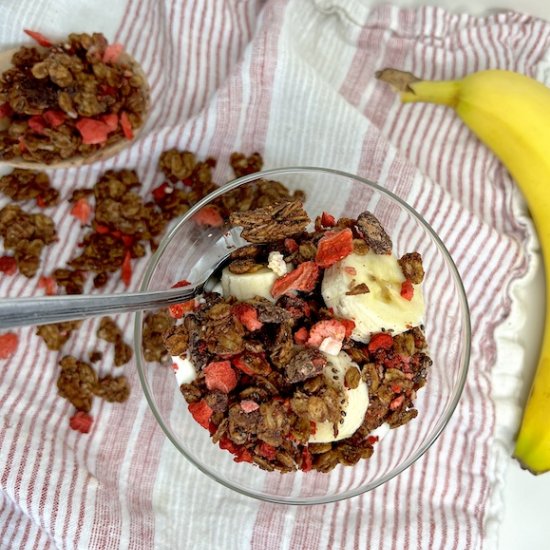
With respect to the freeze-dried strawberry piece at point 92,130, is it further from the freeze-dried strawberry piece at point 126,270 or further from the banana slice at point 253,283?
the banana slice at point 253,283

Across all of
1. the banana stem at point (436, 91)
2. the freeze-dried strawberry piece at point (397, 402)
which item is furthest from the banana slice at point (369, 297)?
the banana stem at point (436, 91)

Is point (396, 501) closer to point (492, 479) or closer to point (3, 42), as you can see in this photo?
point (492, 479)

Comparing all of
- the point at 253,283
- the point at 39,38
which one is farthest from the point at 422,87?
the point at 39,38

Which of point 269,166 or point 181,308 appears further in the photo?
point 269,166

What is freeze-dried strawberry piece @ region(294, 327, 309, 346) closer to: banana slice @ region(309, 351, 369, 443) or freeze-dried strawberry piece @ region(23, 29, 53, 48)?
banana slice @ region(309, 351, 369, 443)

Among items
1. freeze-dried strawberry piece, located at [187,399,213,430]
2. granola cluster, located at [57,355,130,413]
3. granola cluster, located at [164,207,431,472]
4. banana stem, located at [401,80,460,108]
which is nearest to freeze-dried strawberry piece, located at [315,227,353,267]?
granola cluster, located at [164,207,431,472]

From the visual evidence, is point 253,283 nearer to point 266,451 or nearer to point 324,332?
point 324,332
